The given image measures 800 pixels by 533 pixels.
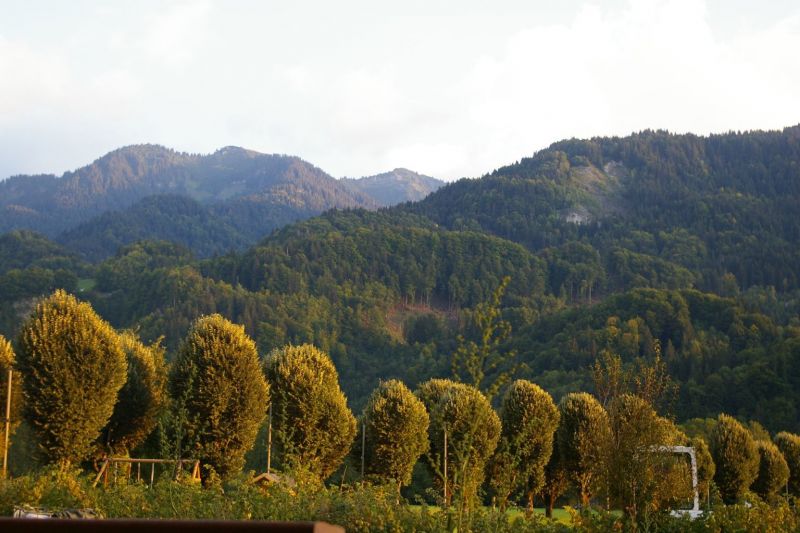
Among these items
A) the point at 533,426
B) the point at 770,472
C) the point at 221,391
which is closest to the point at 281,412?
the point at 221,391

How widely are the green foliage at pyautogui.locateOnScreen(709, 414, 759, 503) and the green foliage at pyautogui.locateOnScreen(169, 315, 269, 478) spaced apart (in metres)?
28.9

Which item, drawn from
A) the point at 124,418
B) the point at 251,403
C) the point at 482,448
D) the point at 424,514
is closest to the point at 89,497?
the point at 424,514

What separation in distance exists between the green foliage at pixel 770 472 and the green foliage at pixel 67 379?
126 feet

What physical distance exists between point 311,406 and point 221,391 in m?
5.26

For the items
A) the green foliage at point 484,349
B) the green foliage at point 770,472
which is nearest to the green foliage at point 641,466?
the green foliage at point 484,349

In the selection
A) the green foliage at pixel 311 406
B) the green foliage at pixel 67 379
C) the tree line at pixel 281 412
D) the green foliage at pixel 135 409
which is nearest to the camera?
the tree line at pixel 281 412

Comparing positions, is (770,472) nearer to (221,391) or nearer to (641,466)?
(221,391)

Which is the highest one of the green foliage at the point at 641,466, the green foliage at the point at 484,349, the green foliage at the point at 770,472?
the green foliage at the point at 484,349

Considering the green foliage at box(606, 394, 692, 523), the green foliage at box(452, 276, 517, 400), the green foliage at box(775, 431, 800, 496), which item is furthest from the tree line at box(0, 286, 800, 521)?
the green foliage at box(775, 431, 800, 496)

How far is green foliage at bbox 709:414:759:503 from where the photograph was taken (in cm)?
4988

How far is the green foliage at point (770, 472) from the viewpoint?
172 ft

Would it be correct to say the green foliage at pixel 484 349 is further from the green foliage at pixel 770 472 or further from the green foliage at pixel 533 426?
the green foliage at pixel 770 472

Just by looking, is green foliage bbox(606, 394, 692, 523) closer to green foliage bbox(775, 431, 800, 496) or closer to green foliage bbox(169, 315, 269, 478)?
green foliage bbox(169, 315, 269, 478)

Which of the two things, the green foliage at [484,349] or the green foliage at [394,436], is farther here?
the green foliage at [394,436]
